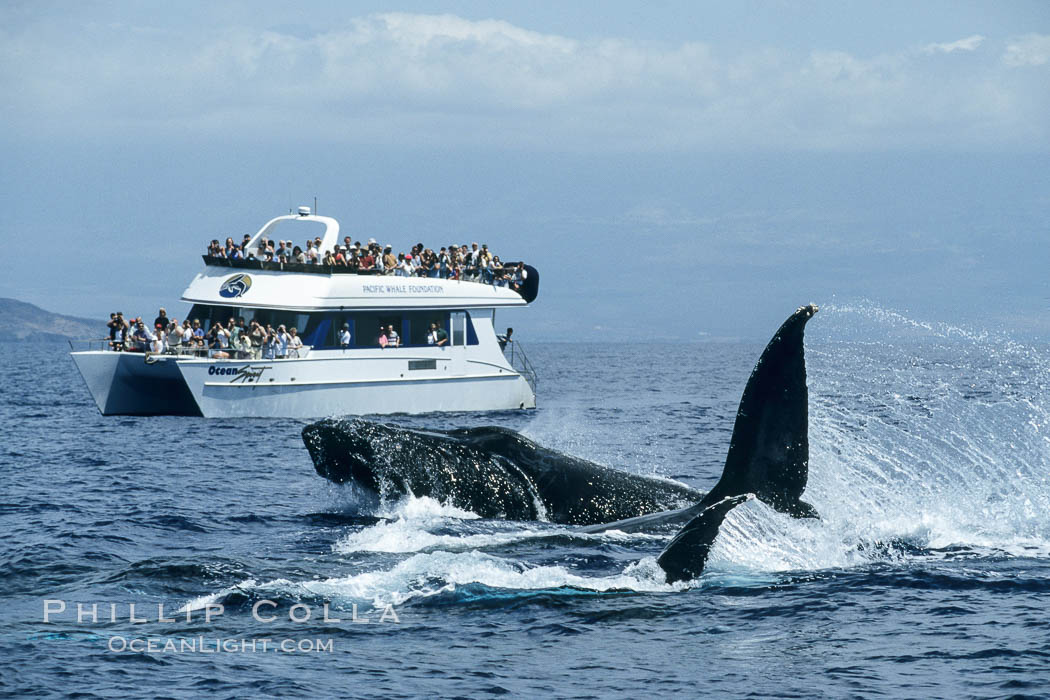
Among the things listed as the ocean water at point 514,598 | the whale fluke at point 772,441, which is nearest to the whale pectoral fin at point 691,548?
the ocean water at point 514,598

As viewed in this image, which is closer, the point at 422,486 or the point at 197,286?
the point at 422,486

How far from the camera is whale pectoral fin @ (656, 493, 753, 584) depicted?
42.4 feet

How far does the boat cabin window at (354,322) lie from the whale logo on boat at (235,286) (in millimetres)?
476

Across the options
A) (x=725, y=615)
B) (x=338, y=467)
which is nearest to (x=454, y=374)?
(x=338, y=467)

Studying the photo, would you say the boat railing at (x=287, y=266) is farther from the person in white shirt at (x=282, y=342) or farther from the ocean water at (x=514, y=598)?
the ocean water at (x=514, y=598)

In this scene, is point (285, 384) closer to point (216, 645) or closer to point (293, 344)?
point (293, 344)

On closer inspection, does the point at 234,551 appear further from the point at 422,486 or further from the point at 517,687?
the point at 517,687

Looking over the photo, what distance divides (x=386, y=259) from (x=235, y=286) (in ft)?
16.1

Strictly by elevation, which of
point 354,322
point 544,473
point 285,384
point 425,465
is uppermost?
point 354,322

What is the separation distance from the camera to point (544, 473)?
17.5m

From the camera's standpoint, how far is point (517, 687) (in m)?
10.4

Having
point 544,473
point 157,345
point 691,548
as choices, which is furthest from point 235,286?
point 691,548

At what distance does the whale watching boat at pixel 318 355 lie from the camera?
122 feet

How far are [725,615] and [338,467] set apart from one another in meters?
7.64
